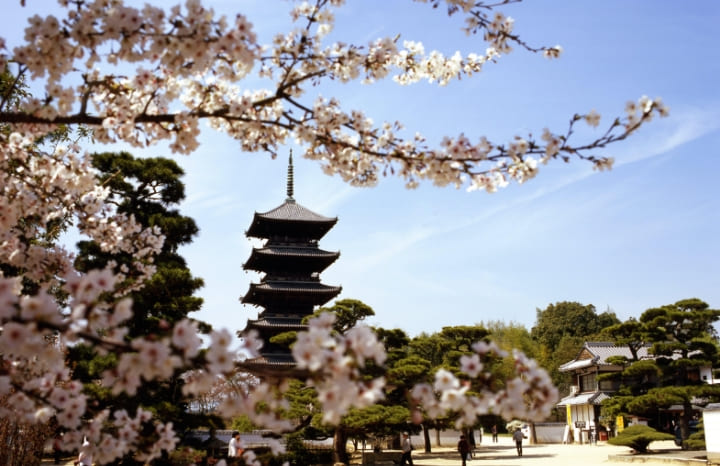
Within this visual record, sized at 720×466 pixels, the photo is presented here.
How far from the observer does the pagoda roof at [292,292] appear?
2608 centimetres

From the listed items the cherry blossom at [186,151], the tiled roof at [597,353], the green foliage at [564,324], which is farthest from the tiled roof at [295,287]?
the green foliage at [564,324]

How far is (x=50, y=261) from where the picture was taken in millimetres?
3871

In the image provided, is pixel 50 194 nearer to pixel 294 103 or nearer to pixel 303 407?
pixel 294 103

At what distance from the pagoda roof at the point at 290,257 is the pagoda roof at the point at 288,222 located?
2.79 feet

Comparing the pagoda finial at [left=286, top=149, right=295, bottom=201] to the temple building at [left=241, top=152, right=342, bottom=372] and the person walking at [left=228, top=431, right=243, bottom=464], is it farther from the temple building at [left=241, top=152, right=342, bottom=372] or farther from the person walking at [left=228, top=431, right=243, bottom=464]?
the person walking at [left=228, top=431, right=243, bottom=464]

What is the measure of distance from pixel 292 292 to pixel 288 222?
10.9ft

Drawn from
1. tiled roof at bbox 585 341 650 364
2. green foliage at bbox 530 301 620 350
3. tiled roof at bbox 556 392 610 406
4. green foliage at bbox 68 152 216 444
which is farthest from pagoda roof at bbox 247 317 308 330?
green foliage at bbox 530 301 620 350

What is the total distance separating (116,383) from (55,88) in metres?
1.78

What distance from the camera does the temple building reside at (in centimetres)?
2603

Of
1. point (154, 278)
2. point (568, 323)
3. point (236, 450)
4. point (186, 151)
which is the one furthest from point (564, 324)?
point (186, 151)

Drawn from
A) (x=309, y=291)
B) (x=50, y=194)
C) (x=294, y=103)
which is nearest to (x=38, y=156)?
(x=50, y=194)

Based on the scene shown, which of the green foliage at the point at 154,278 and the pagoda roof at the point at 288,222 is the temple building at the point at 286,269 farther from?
the green foliage at the point at 154,278

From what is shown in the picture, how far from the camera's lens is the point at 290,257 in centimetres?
2683

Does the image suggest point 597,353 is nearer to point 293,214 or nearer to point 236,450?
point 293,214
